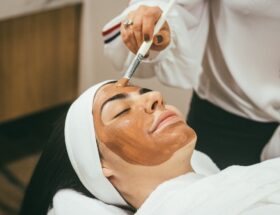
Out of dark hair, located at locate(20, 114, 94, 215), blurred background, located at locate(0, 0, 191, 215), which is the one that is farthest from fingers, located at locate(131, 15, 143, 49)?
blurred background, located at locate(0, 0, 191, 215)

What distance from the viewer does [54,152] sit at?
1179 mm

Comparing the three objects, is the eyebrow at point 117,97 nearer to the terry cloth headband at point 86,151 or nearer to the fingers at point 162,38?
the terry cloth headband at point 86,151

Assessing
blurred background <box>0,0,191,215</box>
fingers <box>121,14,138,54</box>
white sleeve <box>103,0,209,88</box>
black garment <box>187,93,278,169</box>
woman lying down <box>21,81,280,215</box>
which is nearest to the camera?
woman lying down <box>21,81,280,215</box>

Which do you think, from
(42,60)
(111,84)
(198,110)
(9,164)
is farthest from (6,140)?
(111,84)

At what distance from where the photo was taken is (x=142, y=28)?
3.68 ft

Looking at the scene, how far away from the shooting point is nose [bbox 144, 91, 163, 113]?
3.60 ft

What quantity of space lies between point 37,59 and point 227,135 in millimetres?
1484

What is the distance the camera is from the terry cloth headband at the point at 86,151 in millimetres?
1122

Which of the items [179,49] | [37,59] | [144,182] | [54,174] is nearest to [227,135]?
[179,49]

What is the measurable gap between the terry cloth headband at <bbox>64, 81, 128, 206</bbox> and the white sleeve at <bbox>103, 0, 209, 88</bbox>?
228mm

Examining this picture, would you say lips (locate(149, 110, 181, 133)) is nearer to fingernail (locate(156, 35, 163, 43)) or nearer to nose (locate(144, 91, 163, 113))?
nose (locate(144, 91, 163, 113))

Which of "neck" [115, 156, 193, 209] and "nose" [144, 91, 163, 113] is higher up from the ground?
"nose" [144, 91, 163, 113]

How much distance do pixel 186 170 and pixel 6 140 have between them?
1.88m

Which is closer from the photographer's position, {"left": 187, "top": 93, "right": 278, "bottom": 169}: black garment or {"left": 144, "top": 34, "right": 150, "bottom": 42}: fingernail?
{"left": 144, "top": 34, "right": 150, "bottom": 42}: fingernail
